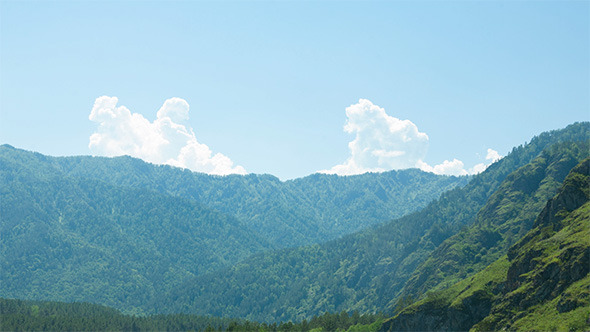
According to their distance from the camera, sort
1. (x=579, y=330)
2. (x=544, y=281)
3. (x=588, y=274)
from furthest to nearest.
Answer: (x=544, y=281), (x=588, y=274), (x=579, y=330)

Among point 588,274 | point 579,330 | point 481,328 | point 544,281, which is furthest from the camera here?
point 481,328

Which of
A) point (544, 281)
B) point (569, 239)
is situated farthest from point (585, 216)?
point (544, 281)

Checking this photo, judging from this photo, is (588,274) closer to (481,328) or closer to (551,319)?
(551,319)

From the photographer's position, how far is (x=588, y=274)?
160 meters

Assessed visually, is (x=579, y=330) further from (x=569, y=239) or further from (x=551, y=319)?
(x=569, y=239)

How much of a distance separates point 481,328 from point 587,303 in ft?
164

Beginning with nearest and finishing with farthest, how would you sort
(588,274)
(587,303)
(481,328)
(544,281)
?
(587,303) → (588,274) → (544,281) → (481,328)

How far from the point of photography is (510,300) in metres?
190

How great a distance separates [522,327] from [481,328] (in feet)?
92.7

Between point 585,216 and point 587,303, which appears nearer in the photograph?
point 587,303

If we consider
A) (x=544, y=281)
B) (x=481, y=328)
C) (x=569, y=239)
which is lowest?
(x=481, y=328)

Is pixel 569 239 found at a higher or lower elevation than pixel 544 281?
higher

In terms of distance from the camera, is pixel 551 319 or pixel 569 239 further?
pixel 569 239

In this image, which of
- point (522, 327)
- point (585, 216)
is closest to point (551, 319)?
point (522, 327)
